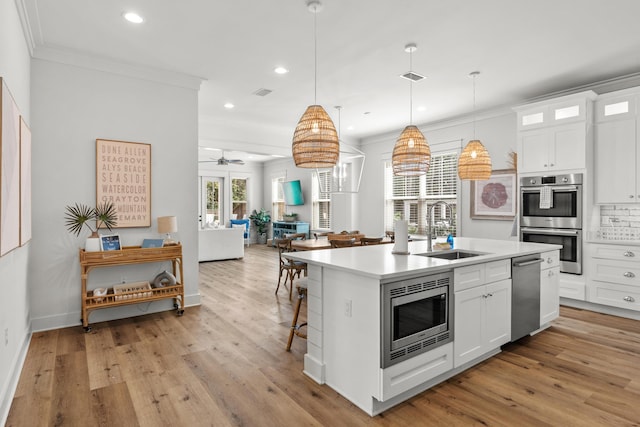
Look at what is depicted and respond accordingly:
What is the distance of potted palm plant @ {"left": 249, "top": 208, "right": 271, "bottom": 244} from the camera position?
458 inches

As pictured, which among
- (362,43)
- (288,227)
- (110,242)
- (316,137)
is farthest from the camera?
(288,227)

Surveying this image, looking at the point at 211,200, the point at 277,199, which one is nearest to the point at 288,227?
the point at 277,199

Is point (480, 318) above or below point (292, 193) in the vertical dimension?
below

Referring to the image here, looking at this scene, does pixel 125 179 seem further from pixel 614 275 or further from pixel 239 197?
pixel 239 197

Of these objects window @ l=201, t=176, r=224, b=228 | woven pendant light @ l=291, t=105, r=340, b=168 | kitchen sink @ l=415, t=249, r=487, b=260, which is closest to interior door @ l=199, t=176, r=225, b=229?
window @ l=201, t=176, r=224, b=228

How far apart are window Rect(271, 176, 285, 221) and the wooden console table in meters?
7.37

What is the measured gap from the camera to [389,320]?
2197 mm

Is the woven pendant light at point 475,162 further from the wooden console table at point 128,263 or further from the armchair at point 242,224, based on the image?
the armchair at point 242,224

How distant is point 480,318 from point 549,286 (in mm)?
1345

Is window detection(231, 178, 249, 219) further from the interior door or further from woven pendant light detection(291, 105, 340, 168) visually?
woven pendant light detection(291, 105, 340, 168)

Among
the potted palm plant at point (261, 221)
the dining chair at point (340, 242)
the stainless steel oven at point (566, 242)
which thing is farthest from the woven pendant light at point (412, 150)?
the potted palm plant at point (261, 221)

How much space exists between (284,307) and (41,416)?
2643mm

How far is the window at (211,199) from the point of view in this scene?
→ 1106 cm

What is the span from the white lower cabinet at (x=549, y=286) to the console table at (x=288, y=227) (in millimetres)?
6970
